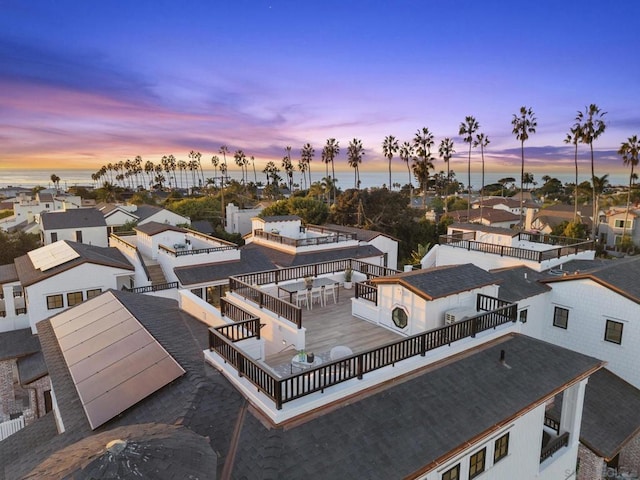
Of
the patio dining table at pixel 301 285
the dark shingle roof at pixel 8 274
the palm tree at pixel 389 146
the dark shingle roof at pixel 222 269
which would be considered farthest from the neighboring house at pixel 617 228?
the dark shingle roof at pixel 8 274

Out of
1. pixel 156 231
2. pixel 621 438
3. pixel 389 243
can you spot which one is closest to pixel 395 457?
pixel 621 438

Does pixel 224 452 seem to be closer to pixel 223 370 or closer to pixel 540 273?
pixel 223 370

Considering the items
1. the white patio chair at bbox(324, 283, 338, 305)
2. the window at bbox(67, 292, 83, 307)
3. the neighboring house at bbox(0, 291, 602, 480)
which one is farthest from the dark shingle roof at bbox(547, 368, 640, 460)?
the window at bbox(67, 292, 83, 307)

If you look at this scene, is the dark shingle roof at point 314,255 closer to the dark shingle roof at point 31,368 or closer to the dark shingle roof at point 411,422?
the dark shingle roof at point 31,368

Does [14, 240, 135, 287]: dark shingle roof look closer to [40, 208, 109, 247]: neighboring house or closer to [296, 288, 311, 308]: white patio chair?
[296, 288, 311, 308]: white patio chair

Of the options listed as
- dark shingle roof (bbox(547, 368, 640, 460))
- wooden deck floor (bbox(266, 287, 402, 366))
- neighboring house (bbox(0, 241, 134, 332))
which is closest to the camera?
wooden deck floor (bbox(266, 287, 402, 366))

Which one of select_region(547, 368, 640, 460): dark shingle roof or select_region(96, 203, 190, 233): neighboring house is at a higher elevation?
select_region(96, 203, 190, 233): neighboring house
